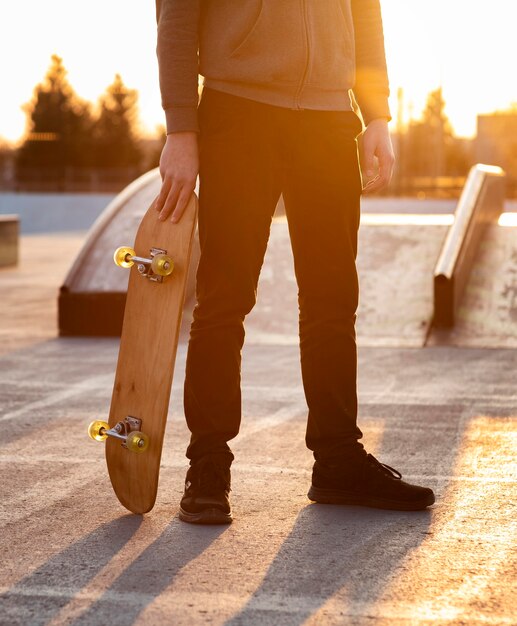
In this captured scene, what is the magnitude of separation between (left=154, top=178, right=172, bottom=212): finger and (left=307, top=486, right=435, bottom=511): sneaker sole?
1024 mm

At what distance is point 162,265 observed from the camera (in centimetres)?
322

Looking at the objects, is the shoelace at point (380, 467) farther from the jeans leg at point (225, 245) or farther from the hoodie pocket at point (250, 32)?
the hoodie pocket at point (250, 32)

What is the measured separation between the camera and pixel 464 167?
9325 centimetres

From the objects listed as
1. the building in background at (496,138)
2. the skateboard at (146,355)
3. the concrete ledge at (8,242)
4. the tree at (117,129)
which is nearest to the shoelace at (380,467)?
the skateboard at (146,355)

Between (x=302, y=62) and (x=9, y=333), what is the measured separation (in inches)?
224

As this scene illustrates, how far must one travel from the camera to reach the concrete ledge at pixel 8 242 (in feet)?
54.0

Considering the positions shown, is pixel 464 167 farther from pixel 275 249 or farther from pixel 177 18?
pixel 177 18

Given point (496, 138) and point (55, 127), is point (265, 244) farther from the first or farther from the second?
point (55, 127)

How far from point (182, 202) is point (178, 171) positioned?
0.30 ft

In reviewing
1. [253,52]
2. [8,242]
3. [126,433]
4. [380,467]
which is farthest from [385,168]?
[8,242]

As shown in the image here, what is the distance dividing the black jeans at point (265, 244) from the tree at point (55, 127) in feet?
227

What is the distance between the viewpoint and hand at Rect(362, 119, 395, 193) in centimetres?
356

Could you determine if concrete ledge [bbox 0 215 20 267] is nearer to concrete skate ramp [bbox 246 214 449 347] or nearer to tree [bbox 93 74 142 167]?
concrete skate ramp [bbox 246 214 449 347]

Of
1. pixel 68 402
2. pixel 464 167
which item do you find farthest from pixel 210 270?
pixel 464 167
